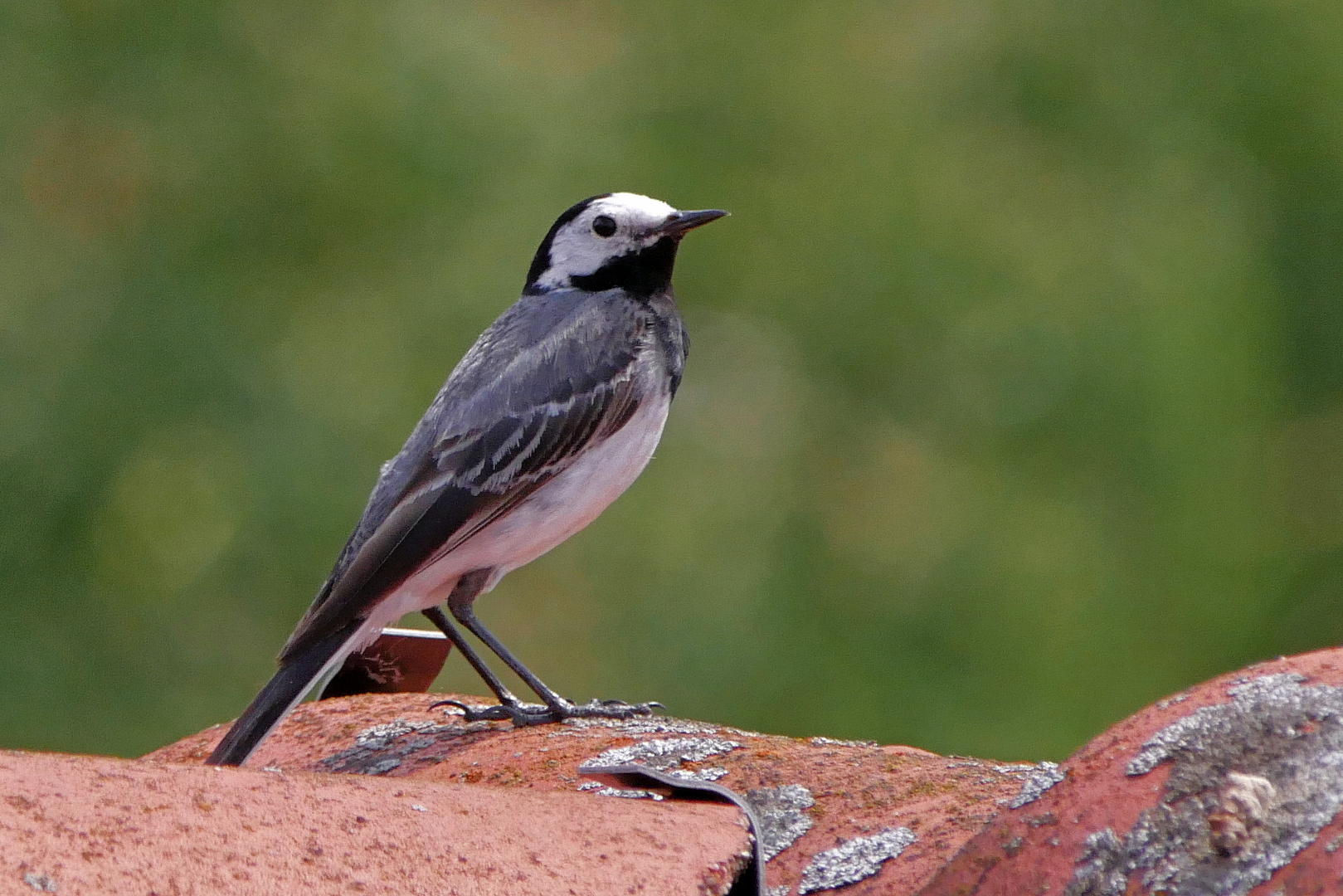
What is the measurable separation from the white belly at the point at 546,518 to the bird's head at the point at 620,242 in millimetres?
544

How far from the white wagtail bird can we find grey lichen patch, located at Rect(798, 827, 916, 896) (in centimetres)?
171

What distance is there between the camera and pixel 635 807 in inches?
82.4

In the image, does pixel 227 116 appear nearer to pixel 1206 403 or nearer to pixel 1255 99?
pixel 1206 403

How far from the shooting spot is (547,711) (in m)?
4.07

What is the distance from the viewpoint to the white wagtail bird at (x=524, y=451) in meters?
4.08

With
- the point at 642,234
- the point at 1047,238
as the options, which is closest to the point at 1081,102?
the point at 1047,238

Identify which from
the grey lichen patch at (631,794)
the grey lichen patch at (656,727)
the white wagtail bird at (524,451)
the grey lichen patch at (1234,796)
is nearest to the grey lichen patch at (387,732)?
the grey lichen patch at (656,727)

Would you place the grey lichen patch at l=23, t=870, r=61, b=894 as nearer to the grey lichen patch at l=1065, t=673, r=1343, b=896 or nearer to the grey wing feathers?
the grey lichen patch at l=1065, t=673, r=1343, b=896

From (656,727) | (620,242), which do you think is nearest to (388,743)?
(656,727)

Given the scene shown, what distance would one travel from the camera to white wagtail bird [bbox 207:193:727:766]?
161 inches

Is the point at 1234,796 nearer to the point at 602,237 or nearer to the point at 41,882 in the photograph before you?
the point at 41,882

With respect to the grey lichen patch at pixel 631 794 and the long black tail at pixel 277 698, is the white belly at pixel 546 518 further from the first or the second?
the grey lichen patch at pixel 631 794

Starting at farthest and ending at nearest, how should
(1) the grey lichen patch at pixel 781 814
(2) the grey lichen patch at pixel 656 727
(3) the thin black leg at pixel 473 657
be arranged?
(3) the thin black leg at pixel 473 657
(2) the grey lichen patch at pixel 656 727
(1) the grey lichen patch at pixel 781 814

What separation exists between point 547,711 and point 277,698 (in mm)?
775
